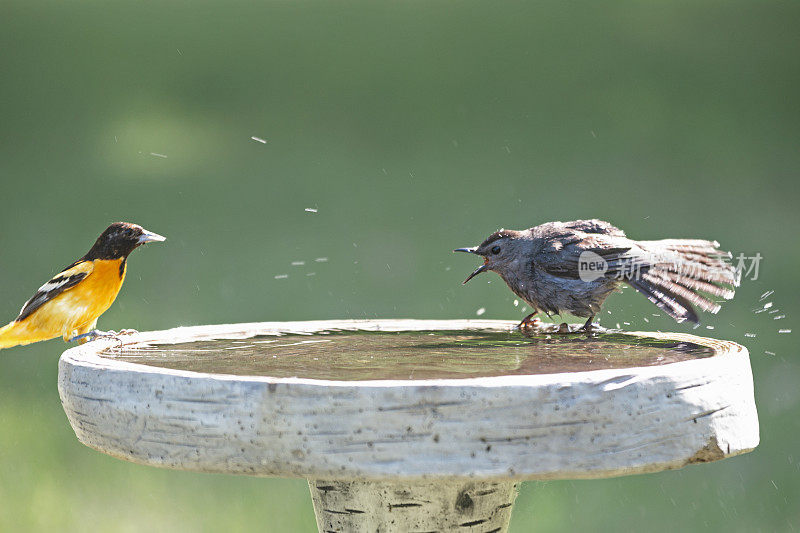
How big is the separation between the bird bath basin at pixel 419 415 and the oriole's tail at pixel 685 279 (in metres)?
0.85

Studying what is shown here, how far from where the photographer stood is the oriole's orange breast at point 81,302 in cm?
362

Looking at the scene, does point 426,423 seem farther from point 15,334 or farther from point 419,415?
point 15,334

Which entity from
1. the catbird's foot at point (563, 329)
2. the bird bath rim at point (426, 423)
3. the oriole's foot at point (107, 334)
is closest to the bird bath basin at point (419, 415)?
the bird bath rim at point (426, 423)

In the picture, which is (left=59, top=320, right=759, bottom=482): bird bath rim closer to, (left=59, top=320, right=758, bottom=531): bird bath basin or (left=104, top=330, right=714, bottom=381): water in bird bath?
(left=59, top=320, right=758, bottom=531): bird bath basin

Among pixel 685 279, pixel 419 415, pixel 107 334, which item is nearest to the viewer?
pixel 419 415

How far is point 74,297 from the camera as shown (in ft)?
11.9

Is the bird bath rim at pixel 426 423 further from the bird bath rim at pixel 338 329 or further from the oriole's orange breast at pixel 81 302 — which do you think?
the oriole's orange breast at pixel 81 302

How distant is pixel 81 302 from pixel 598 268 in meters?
2.14

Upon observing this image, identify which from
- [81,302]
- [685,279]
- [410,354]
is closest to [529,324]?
[685,279]

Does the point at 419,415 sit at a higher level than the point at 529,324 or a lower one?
higher

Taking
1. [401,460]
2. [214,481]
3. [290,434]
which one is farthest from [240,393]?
[214,481]

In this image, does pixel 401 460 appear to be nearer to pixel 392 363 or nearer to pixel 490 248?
pixel 392 363

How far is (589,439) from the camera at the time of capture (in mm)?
1998

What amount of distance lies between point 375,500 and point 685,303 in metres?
1.50
